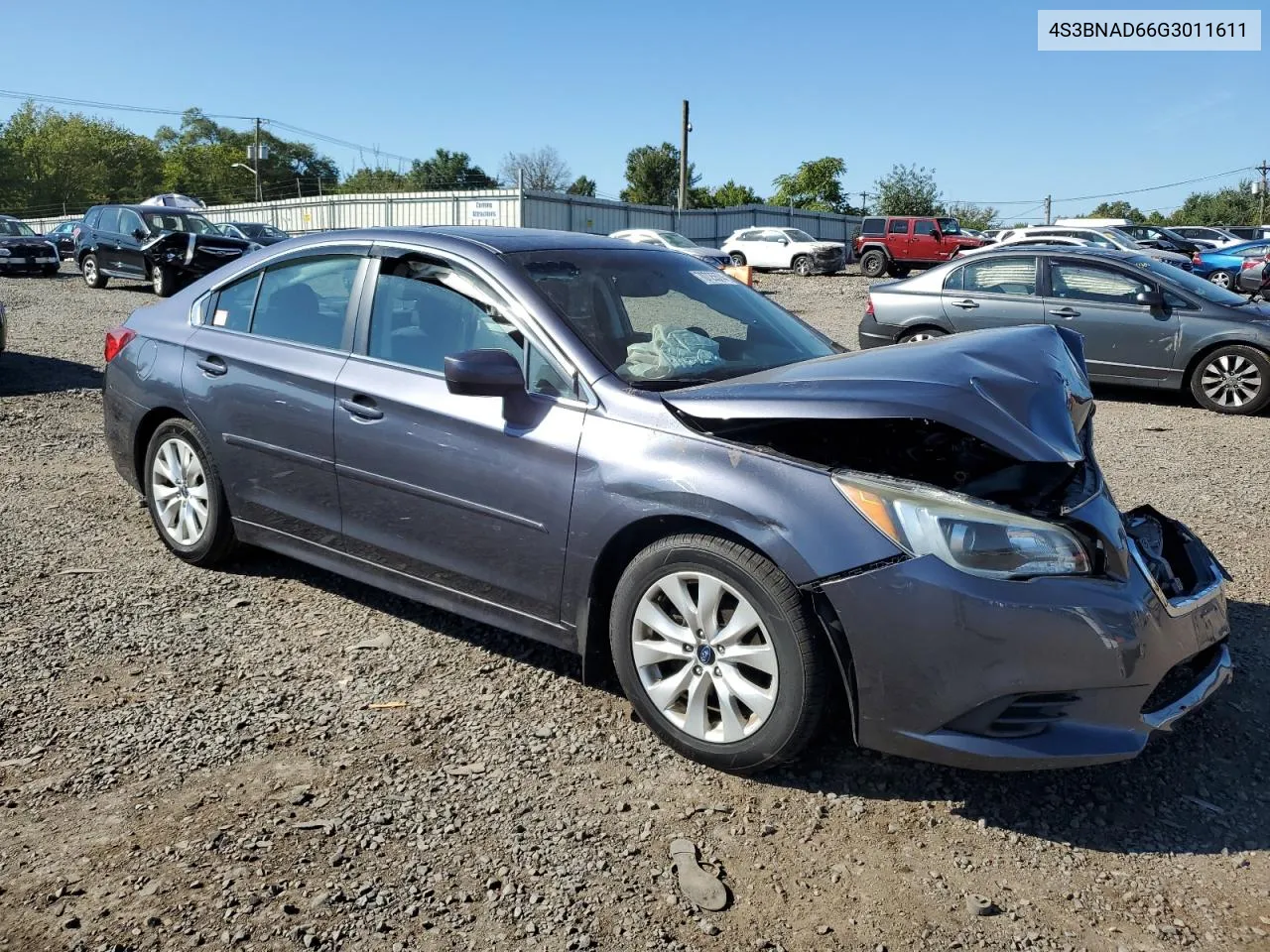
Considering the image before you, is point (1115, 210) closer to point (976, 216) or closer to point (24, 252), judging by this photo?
point (976, 216)

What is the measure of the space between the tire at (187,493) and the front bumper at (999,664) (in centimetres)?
300

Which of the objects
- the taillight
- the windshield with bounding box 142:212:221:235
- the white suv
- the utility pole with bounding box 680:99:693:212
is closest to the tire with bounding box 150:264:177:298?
the windshield with bounding box 142:212:221:235

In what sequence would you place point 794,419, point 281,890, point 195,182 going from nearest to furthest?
point 281,890 < point 794,419 < point 195,182

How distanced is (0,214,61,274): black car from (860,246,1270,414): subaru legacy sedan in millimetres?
20562

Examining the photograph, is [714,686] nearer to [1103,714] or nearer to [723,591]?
[723,591]

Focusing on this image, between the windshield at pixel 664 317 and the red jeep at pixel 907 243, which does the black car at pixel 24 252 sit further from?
the windshield at pixel 664 317

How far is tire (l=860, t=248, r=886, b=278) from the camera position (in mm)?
30906

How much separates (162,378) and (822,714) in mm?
3429

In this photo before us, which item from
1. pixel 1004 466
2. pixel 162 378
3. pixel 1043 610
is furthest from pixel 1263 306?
pixel 162 378

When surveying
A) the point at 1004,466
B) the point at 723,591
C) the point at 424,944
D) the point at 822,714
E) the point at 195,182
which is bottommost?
the point at 424,944

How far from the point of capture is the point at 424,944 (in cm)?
244

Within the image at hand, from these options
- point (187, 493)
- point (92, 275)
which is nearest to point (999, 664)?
point (187, 493)

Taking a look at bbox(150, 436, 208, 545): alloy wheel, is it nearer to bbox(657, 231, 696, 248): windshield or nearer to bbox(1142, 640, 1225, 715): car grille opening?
bbox(1142, 640, 1225, 715): car grille opening

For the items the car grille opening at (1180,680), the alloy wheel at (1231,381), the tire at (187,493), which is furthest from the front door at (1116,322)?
the tire at (187,493)
